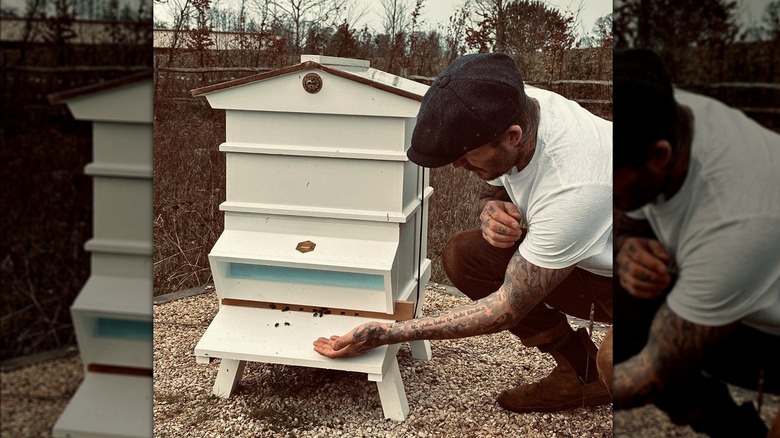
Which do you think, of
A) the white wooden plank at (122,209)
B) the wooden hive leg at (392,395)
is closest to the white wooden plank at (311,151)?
the wooden hive leg at (392,395)

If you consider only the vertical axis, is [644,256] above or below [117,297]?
above

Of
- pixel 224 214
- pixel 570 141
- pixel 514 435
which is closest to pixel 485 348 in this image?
pixel 514 435

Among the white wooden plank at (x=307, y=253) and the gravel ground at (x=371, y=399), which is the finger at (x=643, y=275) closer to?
the white wooden plank at (x=307, y=253)

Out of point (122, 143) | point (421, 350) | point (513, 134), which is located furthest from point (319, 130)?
point (122, 143)

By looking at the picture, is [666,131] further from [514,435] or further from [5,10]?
[514,435]

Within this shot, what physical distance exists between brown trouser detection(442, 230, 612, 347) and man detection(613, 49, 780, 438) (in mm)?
1513

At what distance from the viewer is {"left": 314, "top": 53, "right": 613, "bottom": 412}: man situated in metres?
2.47

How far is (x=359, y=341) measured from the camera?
8.84ft

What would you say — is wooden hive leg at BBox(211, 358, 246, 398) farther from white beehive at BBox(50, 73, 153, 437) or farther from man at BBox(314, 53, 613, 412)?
white beehive at BBox(50, 73, 153, 437)

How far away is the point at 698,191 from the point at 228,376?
7.39 ft

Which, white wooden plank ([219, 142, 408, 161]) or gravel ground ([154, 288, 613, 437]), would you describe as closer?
white wooden plank ([219, 142, 408, 161])

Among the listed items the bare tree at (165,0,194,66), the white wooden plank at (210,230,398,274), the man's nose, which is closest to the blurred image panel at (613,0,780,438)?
the man's nose

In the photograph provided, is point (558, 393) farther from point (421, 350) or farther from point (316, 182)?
point (316, 182)

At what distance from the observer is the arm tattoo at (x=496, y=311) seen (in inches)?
101
